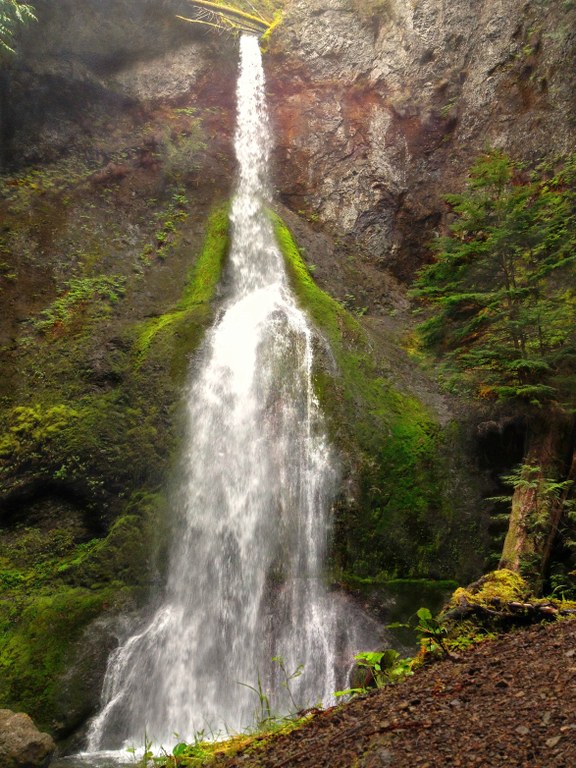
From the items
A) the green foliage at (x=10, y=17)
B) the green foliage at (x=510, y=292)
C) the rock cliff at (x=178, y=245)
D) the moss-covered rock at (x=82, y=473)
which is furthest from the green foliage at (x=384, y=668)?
the green foliage at (x=10, y=17)

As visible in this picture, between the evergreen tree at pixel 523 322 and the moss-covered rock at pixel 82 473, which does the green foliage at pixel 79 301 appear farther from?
the evergreen tree at pixel 523 322

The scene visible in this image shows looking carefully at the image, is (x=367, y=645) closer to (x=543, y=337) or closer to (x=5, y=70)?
(x=543, y=337)

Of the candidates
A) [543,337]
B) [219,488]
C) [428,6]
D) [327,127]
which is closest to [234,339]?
[219,488]

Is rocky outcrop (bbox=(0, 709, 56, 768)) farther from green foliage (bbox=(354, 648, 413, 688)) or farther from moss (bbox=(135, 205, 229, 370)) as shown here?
moss (bbox=(135, 205, 229, 370))

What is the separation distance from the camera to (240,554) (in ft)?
26.6

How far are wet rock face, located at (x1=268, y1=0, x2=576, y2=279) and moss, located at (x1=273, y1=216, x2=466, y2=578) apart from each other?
5988mm

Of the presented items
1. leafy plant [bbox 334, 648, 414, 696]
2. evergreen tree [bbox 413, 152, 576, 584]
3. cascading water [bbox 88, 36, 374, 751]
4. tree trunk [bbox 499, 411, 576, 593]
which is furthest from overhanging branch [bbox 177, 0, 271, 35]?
leafy plant [bbox 334, 648, 414, 696]

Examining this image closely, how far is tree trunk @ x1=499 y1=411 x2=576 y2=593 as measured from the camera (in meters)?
6.06

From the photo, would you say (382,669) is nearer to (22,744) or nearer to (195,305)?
(22,744)

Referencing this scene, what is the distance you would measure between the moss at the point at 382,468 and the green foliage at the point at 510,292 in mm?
1564

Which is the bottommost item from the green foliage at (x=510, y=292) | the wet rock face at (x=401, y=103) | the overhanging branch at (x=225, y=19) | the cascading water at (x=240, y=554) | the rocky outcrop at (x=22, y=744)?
the rocky outcrop at (x=22, y=744)

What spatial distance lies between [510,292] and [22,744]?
25.6 ft

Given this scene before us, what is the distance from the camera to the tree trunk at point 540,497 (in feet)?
19.9

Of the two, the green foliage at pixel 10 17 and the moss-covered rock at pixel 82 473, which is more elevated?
the green foliage at pixel 10 17
